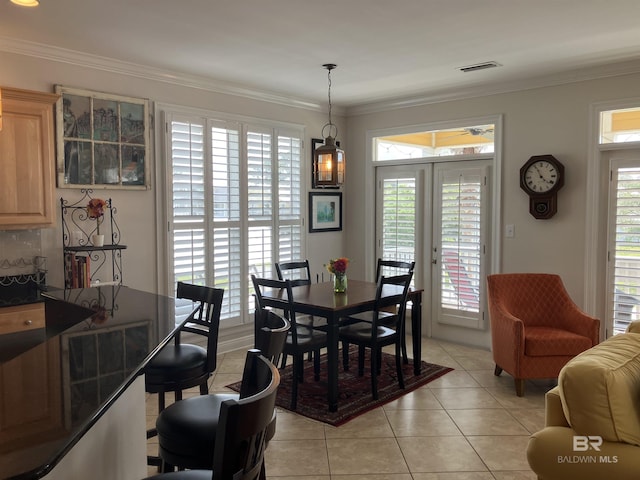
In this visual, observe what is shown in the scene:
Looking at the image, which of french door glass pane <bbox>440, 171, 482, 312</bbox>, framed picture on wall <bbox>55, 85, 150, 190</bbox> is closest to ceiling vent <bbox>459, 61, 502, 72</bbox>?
french door glass pane <bbox>440, 171, 482, 312</bbox>

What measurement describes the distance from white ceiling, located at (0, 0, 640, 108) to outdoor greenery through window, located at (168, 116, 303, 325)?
1.94 feet

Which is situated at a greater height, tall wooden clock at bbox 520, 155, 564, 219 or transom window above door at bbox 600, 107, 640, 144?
transom window above door at bbox 600, 107, 640, 144

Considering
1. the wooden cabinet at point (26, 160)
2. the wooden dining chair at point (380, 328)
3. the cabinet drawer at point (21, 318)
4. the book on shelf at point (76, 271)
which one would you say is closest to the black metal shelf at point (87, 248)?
the book on shelf at point (76, 271)

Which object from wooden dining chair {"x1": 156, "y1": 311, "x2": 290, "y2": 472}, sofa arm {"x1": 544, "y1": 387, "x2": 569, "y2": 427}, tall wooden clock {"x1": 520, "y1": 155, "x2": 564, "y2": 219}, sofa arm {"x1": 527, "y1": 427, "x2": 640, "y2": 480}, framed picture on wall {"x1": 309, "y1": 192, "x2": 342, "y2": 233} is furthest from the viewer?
framed picture on wall {"x1": 309, "y1": 192, "x2": 342, "y2": 233}

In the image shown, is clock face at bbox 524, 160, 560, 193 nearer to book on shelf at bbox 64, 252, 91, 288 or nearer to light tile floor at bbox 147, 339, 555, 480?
light tile floor at bbox 147, 339, 555, 480

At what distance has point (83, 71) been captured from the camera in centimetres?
409

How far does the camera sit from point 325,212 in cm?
626

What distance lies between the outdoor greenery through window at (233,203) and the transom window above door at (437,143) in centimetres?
110

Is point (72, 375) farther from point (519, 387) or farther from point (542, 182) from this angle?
point (542, 182)

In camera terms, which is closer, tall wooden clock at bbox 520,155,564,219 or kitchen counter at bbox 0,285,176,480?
kitchen counter at bbox 0,285,176,480

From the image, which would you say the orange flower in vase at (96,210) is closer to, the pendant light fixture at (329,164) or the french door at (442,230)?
the pendant light fixture at (329,164)

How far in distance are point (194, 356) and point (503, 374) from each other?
3.03 meters

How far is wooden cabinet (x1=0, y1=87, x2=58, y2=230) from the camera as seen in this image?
3408 mm

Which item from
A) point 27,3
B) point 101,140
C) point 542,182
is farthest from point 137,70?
point 542,182
